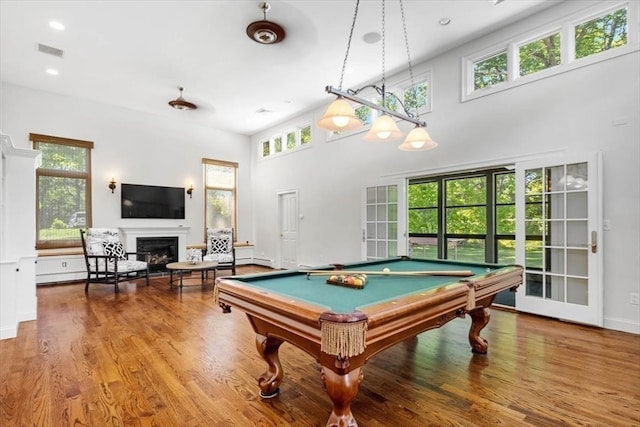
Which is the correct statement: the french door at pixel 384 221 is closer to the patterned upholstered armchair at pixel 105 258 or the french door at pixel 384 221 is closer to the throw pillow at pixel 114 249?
the patterned upholstered armchair at pixel 105 258

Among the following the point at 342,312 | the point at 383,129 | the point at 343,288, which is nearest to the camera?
the point at 342,312

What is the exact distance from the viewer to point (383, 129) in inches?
122

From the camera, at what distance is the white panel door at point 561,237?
3529 millimetres

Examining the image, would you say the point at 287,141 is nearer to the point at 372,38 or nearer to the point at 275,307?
the point at 372,38

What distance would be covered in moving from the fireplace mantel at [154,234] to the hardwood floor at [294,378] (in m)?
3.29

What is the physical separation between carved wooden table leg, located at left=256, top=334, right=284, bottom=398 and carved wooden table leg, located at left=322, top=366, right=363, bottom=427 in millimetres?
651

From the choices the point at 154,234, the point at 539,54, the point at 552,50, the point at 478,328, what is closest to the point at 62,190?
the point at 154,234

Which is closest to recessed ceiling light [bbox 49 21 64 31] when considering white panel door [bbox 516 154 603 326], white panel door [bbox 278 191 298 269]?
white panel door [bbox 278 191 298 269]

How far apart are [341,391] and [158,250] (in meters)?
6.91

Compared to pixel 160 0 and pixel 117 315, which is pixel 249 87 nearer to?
pixel 160 0

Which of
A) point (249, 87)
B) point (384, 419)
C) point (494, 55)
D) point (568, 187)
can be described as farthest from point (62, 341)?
point (494, 55)

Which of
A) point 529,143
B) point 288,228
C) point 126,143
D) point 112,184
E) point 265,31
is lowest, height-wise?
point 288,228

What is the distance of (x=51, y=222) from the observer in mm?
6289

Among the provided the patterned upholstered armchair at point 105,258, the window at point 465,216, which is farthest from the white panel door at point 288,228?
the patterned upholstered armchair at point 105,258
